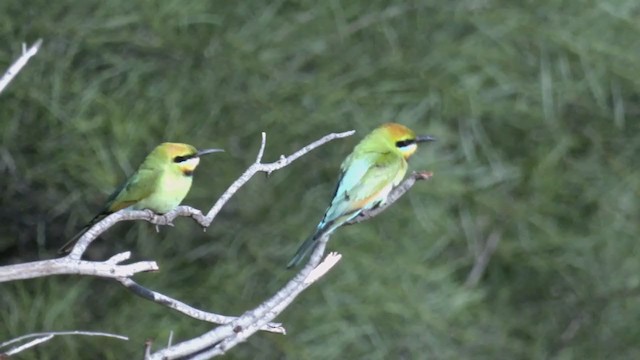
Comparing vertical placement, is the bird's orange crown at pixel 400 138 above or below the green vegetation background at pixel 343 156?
above

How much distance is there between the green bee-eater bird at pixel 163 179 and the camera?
1639 millimetres

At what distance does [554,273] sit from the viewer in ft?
9.13

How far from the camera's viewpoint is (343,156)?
2.49 metres

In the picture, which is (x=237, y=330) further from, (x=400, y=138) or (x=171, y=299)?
(x=400, y=138)

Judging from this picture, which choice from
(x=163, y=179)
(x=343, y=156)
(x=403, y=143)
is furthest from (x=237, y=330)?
(x=343, y=156)

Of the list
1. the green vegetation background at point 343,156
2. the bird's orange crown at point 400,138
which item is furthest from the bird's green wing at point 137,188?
the green vegetation background at point 343,156

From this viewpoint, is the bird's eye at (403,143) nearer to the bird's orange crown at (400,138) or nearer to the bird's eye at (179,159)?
the bird's orange crown at (400,138)

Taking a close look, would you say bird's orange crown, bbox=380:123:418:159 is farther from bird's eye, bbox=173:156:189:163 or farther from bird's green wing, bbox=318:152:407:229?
bird's eye, bbox=173:156:189:163

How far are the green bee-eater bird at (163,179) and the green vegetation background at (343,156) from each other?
2.21 feet

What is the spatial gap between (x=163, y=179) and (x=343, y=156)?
89cm

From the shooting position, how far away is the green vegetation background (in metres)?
2.38

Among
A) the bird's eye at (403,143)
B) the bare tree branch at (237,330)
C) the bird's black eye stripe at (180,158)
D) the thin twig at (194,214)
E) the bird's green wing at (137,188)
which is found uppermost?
the thin twig at (194,214)

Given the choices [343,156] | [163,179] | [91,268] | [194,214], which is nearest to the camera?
[91,268]

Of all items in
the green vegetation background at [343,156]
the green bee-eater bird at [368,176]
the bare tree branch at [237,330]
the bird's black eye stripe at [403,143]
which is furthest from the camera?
the green vegetation background at [343,156]
